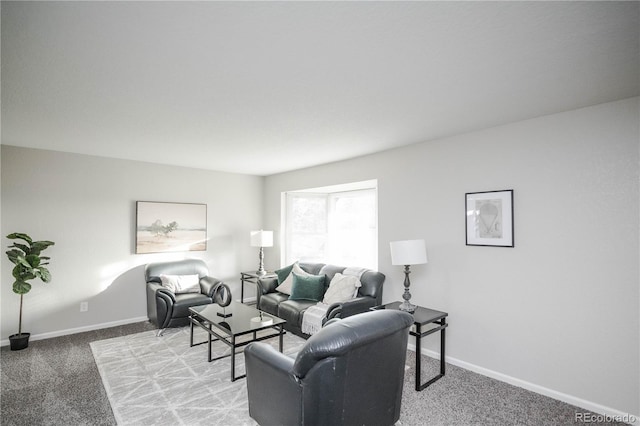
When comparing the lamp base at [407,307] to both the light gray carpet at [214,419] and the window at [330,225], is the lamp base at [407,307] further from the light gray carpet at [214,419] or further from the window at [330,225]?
the window at [330,225]

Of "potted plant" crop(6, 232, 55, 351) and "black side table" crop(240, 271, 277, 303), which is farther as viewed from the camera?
"black side table" crop(240, 271, 277, 303)

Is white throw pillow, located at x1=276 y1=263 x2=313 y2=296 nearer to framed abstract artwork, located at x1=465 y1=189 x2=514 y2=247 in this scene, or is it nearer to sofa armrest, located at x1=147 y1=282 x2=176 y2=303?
sofa armrest, located at x1=147 y1=282 x2=176 y2=303

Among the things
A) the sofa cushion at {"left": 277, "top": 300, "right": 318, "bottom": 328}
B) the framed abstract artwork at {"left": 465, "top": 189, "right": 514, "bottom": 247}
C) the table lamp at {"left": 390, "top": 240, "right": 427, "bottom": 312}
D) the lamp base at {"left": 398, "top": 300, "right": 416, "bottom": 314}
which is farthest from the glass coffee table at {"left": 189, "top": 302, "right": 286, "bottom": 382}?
the framed abstract artwork at {"left": 465, "top": 189, "right": 514, "bottom": 247}

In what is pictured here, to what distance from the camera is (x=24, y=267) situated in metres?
3.81

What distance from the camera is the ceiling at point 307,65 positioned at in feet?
4.98

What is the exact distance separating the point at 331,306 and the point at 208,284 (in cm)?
215

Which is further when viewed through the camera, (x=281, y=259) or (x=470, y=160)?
(x=281, y=259)

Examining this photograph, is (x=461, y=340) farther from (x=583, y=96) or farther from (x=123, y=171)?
(x=123, y=171)

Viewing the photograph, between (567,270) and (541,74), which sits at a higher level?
(541,74)

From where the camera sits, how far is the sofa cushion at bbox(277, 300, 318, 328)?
402 cm

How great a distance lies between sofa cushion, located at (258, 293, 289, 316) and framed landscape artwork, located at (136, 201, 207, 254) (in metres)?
1.68

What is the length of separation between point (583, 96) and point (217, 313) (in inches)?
158

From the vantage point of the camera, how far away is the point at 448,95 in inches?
96.1

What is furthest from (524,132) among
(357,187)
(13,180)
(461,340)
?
(13,180)
